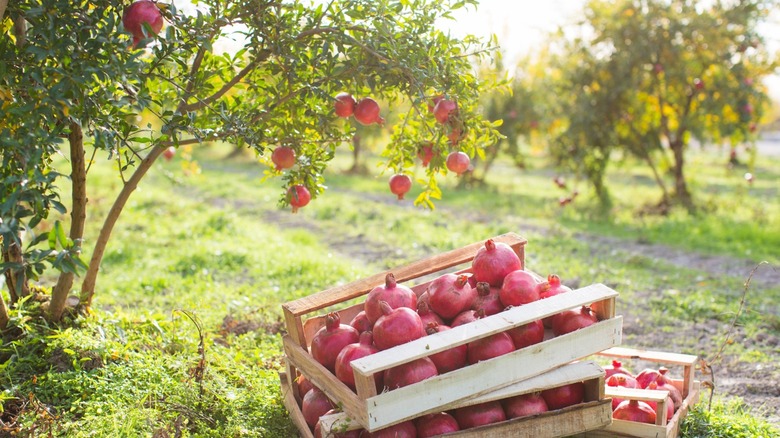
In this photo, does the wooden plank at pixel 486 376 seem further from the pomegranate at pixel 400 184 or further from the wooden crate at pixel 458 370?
the pomegranate at pixel 400 184

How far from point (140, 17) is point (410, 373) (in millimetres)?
1912

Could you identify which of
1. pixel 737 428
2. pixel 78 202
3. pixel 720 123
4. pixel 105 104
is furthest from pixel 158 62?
pixel 720 123

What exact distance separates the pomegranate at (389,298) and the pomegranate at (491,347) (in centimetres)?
38

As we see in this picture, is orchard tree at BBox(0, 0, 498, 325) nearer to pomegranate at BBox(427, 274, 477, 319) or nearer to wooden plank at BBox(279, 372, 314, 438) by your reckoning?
pomegranate at BBox(427, 274, 477, 319)

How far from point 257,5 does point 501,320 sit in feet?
6.36

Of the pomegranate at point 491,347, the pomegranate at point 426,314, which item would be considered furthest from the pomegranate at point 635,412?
the pomegranate at point 426,314

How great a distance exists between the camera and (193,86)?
368 centimetres

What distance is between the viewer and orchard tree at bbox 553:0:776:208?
35.2ft

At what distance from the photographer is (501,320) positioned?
293 cm

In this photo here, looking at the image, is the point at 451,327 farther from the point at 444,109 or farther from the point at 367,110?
the point at 367,110

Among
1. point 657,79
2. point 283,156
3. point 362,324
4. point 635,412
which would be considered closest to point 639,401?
point 635,412

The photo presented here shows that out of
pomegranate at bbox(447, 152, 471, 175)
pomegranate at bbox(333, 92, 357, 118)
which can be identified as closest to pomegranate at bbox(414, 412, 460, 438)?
pomegranate at bbox(447, 152, 471, 175)

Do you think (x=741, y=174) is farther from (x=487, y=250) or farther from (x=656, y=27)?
(x=487, y=250)

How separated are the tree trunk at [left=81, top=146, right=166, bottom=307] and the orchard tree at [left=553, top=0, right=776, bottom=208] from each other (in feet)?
29.7
